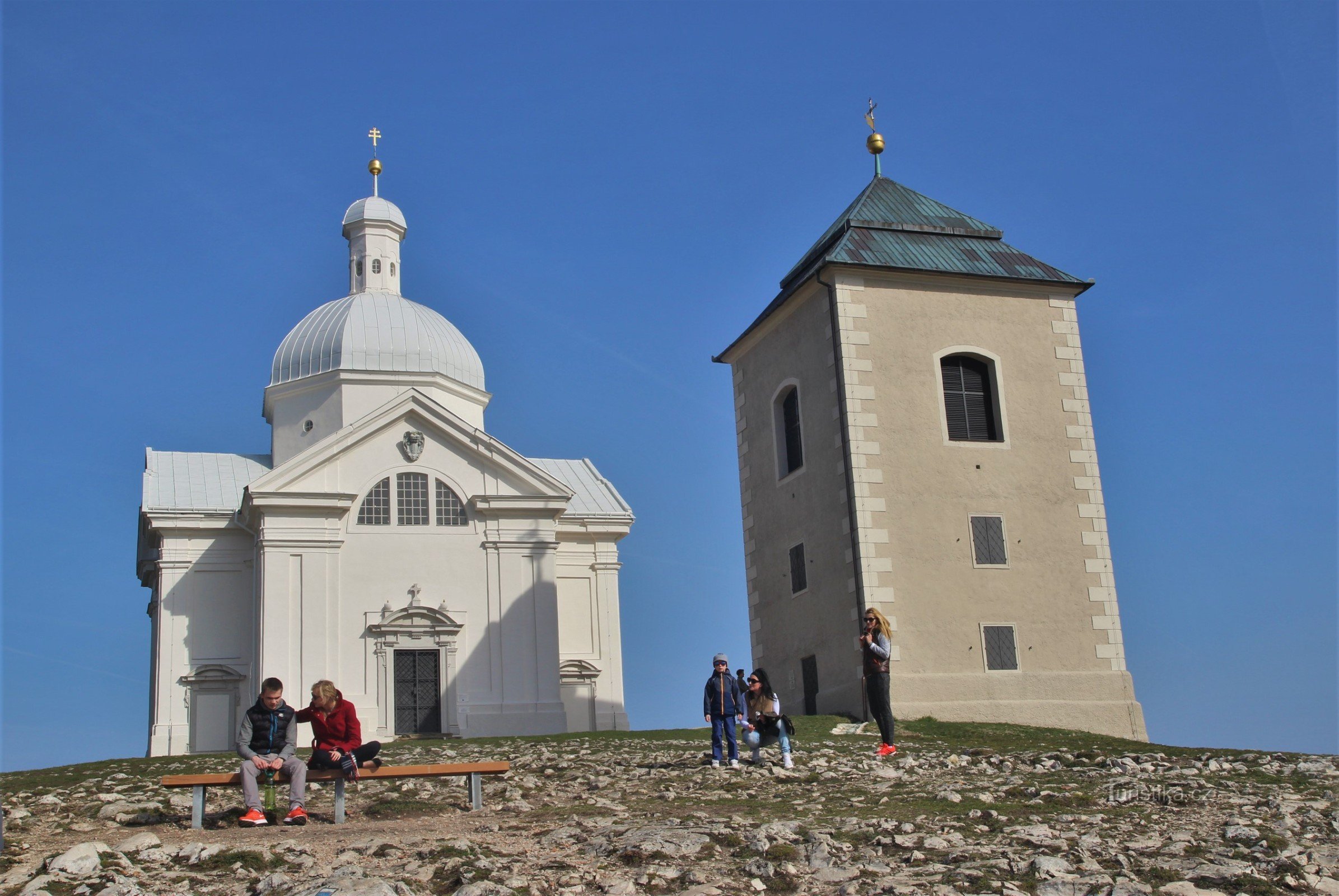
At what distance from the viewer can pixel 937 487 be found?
27609 mm

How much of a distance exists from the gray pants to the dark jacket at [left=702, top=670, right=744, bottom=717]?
5826 millimetres

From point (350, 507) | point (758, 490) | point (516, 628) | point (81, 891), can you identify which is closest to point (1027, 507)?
point (758, 490)

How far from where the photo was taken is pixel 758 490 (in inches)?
1235

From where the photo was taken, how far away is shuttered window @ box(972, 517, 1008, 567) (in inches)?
1080

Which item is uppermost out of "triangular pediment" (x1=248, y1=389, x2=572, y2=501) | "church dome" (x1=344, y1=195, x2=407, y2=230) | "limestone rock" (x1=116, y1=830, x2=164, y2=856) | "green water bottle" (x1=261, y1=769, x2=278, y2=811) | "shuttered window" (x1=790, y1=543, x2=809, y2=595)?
"church dome" (x1=344, y1=195, x2=407, y2=230)

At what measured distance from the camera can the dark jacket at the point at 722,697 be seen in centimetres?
1836

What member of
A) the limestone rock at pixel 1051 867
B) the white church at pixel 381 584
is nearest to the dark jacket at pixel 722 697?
the limestone rock at pixel 1051 867

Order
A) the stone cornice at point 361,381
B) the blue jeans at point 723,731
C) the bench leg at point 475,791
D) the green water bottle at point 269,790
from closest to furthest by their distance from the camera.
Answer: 1. the green water bottle at point 269,790
2. the bench leg at point 475,791
3. the blue jeans at point 723,731
4. the stone cornice at point 361,381

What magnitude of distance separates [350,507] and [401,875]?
23690 millimetres

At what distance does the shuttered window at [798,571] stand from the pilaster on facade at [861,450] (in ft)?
6.34

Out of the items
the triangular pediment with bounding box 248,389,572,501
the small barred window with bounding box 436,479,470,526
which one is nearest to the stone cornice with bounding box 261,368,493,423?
the triangular pediment with bounding box 248,389,572,501

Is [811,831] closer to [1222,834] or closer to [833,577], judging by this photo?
[1222,834]

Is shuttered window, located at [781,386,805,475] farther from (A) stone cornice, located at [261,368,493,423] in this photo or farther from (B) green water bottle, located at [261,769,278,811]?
(B) green water bottle, located at [261,769,278,811]

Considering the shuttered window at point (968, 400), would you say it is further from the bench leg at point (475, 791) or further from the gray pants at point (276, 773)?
the gray pants at point (276, 773)
